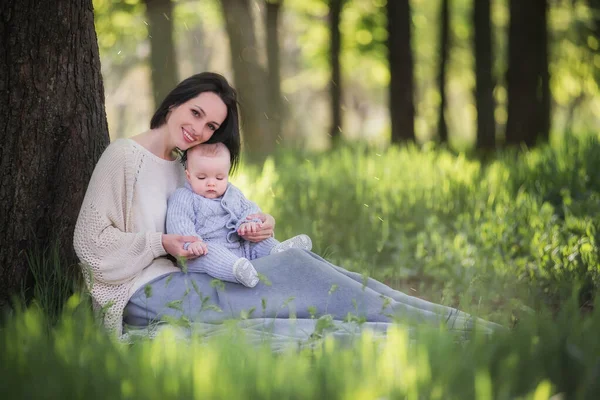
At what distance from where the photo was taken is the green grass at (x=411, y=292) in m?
2.51

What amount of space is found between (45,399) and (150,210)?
1.89 meters

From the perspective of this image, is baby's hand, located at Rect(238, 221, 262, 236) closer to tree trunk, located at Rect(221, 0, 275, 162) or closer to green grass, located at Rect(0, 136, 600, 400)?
green grass, located at Rect(0, 136, 600, 400)

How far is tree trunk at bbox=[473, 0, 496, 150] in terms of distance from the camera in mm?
14430

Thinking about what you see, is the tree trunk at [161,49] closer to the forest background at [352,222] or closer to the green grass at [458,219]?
the forest background at [352,222]

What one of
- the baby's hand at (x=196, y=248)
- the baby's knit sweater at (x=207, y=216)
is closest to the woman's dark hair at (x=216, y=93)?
the baby's knit sweater at (x=207, y=216)

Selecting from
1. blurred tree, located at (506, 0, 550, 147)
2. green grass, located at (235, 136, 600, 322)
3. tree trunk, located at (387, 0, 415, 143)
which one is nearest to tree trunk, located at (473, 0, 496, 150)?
tree trunk, located at (387, 0, 415, 143)

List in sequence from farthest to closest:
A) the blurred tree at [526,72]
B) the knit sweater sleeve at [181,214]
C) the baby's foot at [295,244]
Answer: the blurred tree at [526,72], the baby's foot at [295,244], the knit sweater sleeve at [181,214]

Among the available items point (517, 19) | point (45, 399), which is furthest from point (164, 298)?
point (517, 19)

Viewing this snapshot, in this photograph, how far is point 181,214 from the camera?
4.21 meters

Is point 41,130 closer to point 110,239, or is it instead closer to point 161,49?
point 110,239

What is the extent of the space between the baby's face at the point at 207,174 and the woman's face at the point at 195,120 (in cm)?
11

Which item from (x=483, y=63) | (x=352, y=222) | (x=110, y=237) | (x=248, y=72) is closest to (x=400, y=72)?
(x=483, y=63)

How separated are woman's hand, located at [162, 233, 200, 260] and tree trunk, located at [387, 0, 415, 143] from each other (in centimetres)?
1039

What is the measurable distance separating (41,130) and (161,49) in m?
8.88
